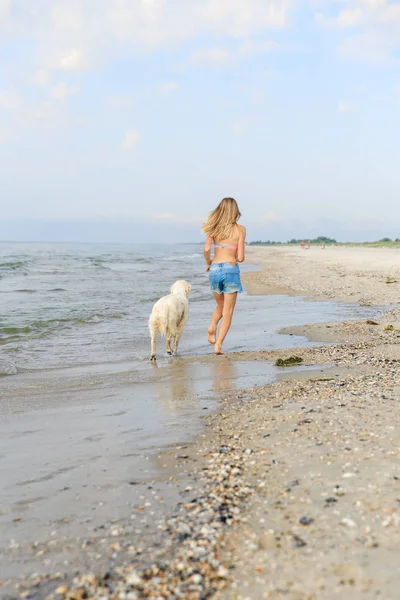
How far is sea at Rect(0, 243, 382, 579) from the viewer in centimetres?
322

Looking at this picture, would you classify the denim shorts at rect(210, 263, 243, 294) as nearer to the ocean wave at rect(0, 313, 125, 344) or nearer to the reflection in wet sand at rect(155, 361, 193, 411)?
the reflection in wet sand at rect(155, 361, 193, 411)

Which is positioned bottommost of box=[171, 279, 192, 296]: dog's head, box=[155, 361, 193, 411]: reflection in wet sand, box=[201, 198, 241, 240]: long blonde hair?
box=[155, 361, 193, 411]: reflection in wet sand

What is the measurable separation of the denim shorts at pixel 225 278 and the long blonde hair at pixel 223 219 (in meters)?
0.49

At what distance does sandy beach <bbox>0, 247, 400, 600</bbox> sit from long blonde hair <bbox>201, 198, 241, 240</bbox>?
150 inches

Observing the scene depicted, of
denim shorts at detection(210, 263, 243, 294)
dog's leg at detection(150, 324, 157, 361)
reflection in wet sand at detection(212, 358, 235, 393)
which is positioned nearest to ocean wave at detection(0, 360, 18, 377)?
dog's leg at detection(150, 324, 157, 361)

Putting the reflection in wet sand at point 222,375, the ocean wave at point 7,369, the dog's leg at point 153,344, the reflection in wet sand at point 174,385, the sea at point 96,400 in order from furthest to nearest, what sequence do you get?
the dog's leg at point 153,344
the ocean wave at point 7,369
the reflection in wet sand at point 222,375
the reflection in wet sand at point 174,385
the sea at point 96,400

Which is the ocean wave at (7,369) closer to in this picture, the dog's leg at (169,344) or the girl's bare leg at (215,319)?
the dog's leg at (169,344)

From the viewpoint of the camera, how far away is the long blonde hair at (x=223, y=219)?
845cm

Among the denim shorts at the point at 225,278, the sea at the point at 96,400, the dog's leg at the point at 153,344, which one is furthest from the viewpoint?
the denim shorts at the point at 225,278

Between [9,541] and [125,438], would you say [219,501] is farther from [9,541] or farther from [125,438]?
[125,438]

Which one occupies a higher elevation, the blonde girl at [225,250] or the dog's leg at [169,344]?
the blonde girl at [225,250]

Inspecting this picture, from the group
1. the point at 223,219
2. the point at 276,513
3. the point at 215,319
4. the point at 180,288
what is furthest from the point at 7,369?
the point at 276,513

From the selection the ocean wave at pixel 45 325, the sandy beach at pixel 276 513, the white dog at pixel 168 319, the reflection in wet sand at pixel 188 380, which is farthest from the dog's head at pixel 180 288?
the sandy beach at pixel 276 513

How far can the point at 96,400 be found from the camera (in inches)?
226
